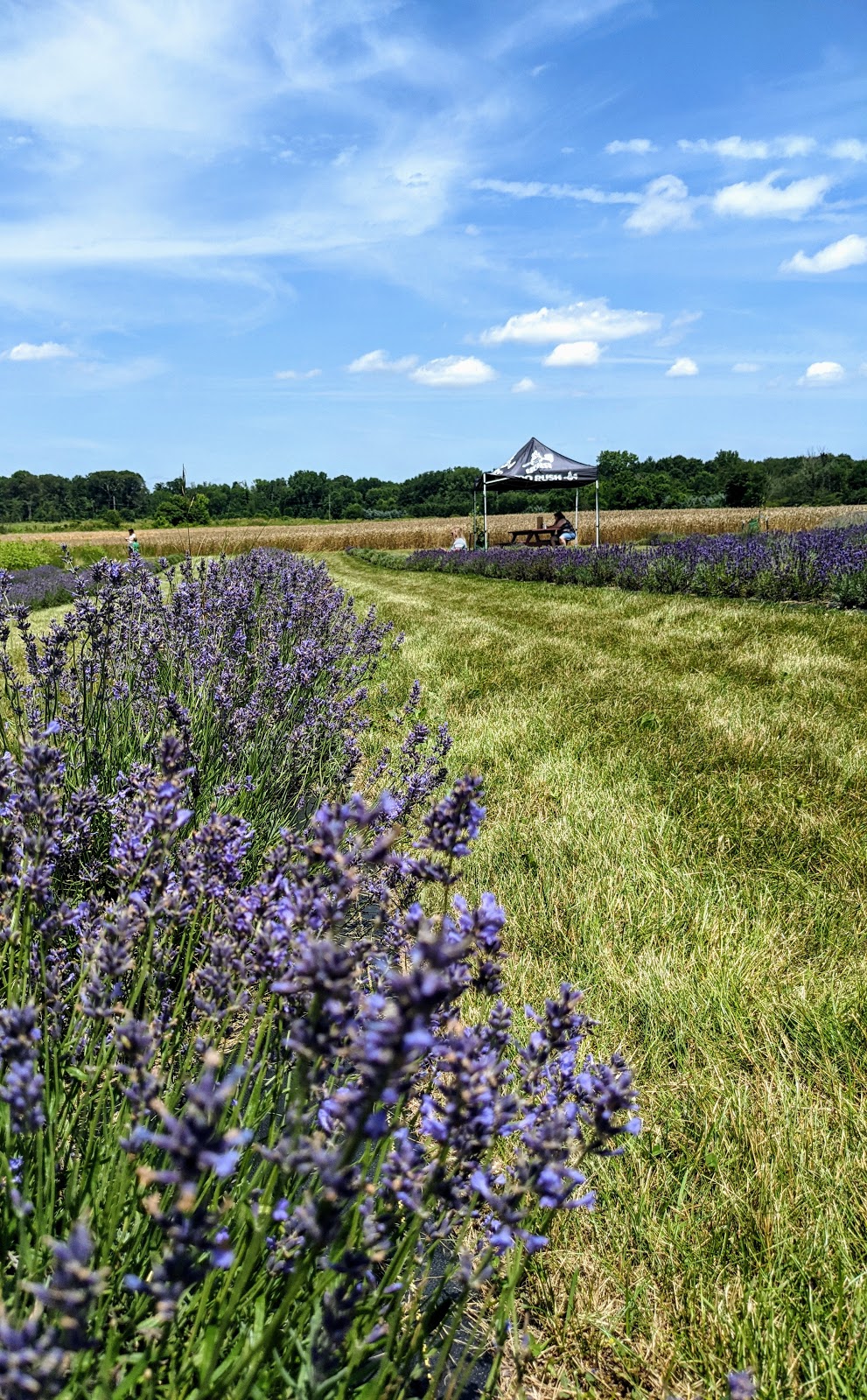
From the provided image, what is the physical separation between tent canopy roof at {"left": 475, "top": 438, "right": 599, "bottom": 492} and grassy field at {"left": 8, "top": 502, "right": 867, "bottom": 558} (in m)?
11.2

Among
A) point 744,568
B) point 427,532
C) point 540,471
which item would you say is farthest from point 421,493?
point 744,568

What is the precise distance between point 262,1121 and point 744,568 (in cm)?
1080

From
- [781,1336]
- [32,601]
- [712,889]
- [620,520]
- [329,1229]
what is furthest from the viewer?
[620,520]

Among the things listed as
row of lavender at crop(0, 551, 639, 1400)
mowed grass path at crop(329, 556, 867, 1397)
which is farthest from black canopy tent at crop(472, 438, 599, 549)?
row of lavender at crop(0, 551, 639, 1400)

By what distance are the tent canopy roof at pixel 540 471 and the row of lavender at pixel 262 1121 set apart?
18597mm

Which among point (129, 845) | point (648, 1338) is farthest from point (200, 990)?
point (648, 1338)

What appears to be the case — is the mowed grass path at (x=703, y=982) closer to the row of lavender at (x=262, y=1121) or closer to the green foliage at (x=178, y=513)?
the row of lavender at (x=262, y=1121)

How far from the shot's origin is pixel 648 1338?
4.52ft

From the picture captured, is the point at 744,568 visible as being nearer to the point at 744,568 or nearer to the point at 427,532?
the point at 744,568

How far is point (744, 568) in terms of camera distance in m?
11.1

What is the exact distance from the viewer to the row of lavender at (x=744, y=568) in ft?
31.9

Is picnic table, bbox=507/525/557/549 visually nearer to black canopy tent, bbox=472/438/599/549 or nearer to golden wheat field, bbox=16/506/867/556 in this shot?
black canopy tent, bbox=472/438/599/549

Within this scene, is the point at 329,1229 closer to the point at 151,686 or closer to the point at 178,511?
Result: the point at 151,686

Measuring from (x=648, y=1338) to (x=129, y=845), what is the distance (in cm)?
120
